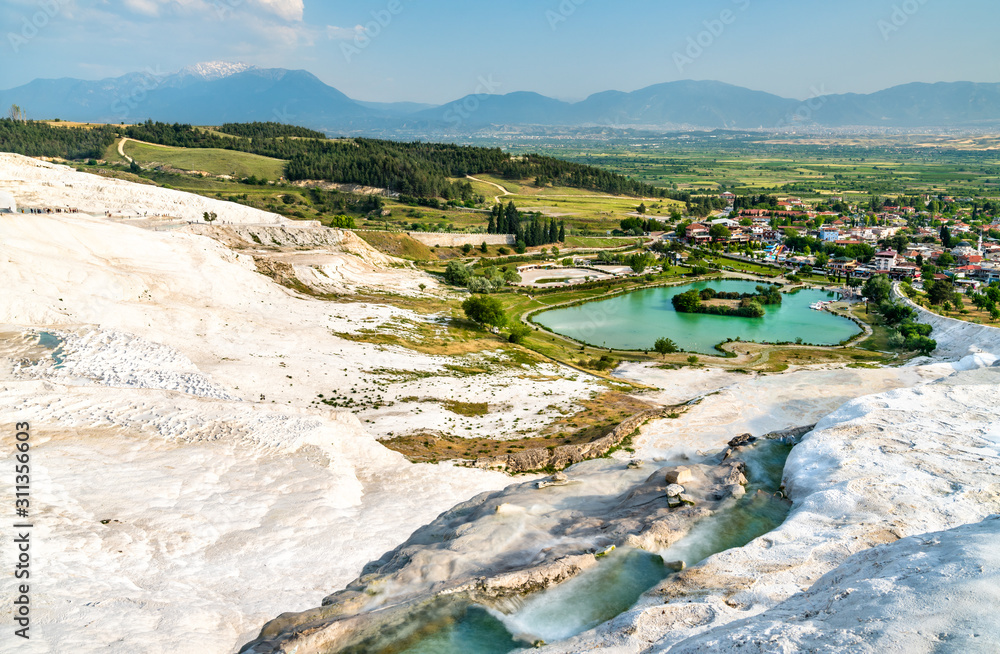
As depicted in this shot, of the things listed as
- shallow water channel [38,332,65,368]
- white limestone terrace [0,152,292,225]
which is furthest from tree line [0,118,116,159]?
shallow water channel [38,332,65,368]

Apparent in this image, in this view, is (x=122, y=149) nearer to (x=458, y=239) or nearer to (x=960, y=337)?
(x=458, y=239)

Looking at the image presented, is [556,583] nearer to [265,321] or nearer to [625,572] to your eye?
[625,572]

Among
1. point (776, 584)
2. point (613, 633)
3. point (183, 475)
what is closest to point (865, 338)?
point (776, 584)

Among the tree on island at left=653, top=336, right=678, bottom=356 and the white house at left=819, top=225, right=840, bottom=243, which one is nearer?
the tree on island at left=653, top=336, right=678, bottom=356

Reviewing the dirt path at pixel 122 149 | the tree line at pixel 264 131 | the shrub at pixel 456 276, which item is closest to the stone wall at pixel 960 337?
the shrub at pixel 456 276

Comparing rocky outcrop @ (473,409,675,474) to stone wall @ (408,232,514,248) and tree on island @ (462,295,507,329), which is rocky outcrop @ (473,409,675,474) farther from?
stone wall @ (408,232,514,248)

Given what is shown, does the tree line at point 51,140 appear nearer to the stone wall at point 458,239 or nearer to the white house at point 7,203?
the stone wall at point 458,239
